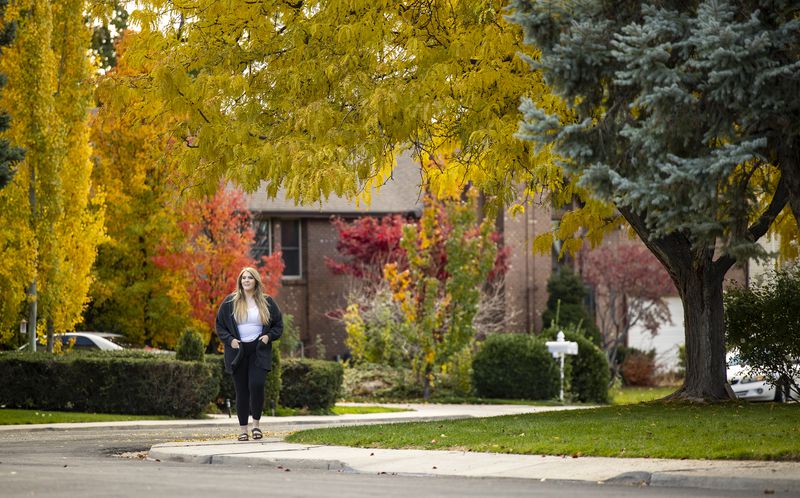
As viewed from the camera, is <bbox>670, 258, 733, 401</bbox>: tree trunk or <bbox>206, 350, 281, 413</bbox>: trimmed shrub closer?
<bbox>670, 258, 733, 401</bbox>: tree trunk

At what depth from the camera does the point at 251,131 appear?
57.1 feet

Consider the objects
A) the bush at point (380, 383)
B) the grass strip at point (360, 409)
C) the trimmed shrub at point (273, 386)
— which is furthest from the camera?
the bush at point (380, 383)

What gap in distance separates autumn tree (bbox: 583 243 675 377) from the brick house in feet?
6.11

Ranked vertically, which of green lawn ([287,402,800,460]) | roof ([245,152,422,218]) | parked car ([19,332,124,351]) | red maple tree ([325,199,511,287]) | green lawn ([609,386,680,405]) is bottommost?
green lawn ([609,386,680,405])

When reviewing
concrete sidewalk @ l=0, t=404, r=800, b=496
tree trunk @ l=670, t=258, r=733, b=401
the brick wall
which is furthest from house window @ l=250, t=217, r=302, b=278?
concrete sidewalk @ l=0, t=404, r=800, b=496

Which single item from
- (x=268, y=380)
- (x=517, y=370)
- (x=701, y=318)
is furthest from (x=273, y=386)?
(x=701, y=318)

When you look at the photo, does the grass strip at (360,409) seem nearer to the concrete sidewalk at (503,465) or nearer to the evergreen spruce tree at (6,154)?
the evergreen spruce tree at (6,154)

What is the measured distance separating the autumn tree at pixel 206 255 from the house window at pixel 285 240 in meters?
7.72

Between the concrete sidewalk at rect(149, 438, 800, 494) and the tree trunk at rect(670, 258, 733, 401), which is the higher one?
the tree trunk at rect(670, 258, 733, 401)

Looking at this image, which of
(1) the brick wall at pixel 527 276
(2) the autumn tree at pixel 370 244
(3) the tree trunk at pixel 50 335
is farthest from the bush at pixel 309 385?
(1) the brick wall at pixel 527 276

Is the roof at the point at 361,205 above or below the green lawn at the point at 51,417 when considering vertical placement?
above

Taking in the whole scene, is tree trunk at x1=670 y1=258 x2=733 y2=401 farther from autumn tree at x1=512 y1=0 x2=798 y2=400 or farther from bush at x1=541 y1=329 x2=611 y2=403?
bush at x1=541 y1=329 x2=611 y2=403

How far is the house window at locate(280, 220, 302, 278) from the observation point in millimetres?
43406

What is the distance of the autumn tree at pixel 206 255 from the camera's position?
3306 centimetres
